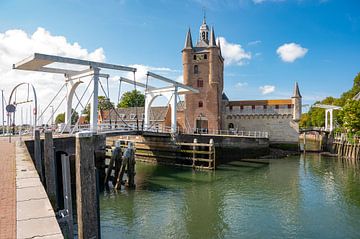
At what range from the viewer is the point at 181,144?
21.5m

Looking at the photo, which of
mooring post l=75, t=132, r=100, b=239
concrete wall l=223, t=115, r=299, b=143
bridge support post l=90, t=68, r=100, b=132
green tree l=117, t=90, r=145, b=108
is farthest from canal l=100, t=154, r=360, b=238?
green tree l=117, t=90, r=145, b=108

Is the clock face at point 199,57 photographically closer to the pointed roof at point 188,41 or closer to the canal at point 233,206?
the pointed roof at point 188,41

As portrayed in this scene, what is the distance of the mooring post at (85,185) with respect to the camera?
552cm

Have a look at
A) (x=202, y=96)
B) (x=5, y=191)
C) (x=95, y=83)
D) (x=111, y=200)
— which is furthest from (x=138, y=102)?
(x=5, y=191)

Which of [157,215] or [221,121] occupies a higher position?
[221,121]

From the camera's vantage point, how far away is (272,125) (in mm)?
34312

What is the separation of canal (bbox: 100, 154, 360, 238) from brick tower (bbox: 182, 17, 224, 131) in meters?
15.2

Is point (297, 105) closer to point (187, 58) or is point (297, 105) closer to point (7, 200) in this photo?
point (187, 58)

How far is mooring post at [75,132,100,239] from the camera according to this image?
5.52 m

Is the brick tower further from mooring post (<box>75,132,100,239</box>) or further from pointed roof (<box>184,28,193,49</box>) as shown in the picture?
mooring post (<box>75,132,100,239</box>)

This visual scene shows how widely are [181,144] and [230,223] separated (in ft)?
39.2

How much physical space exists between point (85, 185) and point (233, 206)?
779 centimetres

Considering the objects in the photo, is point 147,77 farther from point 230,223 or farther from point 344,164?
point 344,164

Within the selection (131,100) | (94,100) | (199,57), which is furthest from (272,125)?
(131,100)
